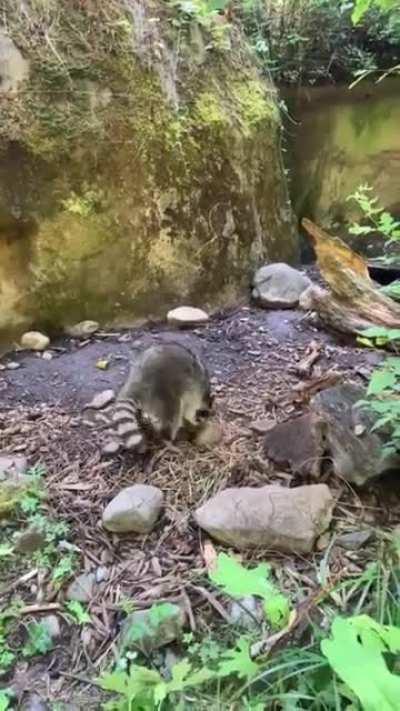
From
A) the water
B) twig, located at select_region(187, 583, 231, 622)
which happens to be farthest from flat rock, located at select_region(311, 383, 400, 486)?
the water

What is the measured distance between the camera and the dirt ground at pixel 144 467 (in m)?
1.30

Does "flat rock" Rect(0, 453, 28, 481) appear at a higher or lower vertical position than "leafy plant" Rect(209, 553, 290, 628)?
lower

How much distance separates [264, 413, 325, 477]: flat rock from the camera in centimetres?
152

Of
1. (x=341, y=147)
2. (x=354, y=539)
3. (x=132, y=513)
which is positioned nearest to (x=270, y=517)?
(x=354, y=539)

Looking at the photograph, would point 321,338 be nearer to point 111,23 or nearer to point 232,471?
point 232,471

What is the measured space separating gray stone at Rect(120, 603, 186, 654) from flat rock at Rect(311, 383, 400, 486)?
0.49m

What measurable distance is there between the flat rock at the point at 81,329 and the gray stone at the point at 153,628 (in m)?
1.27

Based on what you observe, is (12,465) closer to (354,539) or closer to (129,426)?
(129,426)

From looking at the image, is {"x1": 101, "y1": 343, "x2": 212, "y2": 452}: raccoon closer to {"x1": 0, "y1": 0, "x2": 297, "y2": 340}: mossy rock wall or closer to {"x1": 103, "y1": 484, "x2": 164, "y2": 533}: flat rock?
{"x1": 103, "y1": 484, "x2": 164, "y2": 533}: flat rock

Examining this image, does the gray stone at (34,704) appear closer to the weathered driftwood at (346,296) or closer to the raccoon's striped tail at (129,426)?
the raccoon's striped tail at (129,426)

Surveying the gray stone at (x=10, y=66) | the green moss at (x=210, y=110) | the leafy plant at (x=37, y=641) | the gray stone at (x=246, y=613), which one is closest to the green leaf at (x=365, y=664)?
the gray stone at (x=246, y=613)

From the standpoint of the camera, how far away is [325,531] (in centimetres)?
140

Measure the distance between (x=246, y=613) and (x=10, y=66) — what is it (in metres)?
1.83

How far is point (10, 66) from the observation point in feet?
7.06
